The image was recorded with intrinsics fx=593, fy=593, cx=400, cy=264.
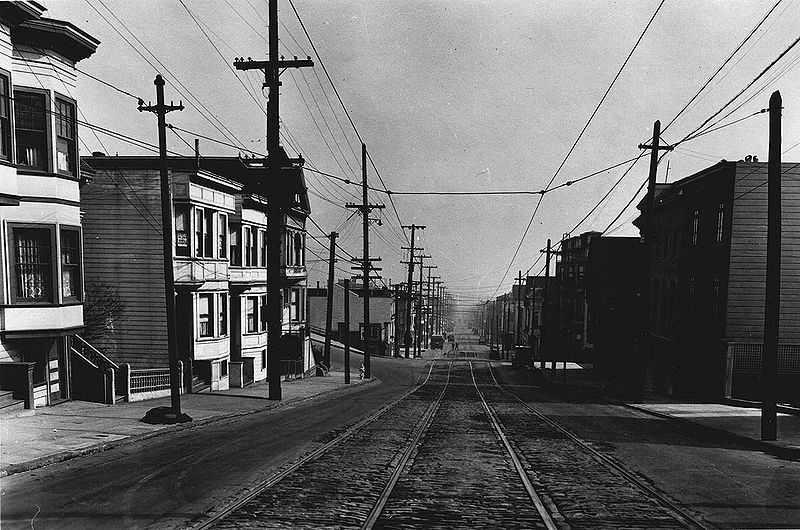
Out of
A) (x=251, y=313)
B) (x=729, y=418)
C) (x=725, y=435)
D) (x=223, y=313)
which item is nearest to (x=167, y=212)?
(x=223, y=313)

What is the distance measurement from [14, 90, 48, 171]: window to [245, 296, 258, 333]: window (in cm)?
1604

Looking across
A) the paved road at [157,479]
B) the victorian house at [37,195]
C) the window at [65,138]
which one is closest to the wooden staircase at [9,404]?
the victorian house at [37,195]

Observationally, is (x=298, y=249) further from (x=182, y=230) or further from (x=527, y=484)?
(x=527, y=484)

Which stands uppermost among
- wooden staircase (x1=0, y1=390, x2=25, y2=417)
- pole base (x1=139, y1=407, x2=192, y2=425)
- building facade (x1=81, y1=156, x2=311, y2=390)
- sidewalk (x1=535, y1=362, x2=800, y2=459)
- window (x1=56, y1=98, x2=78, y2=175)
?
window (x1=56, y1=98, x2=78, y2=175)

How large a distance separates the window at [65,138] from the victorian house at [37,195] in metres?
0.03

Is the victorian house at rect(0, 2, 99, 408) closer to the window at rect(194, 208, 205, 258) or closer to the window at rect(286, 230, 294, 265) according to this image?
the window at rect(194, 208, 205, 258)

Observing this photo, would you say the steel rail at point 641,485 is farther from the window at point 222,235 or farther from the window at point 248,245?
the window at point 248,245

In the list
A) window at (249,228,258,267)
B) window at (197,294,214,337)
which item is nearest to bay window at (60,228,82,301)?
window at (197,294,214,337)

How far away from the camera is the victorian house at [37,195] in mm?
16188

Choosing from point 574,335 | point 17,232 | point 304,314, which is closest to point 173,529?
point 17,232

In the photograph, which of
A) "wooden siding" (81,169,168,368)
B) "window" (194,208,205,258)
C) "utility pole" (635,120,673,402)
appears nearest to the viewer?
"utility pole" (635,120,673,402)

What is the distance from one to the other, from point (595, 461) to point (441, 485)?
13.2ft

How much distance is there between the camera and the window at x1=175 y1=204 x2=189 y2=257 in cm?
2547

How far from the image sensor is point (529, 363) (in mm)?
60688
